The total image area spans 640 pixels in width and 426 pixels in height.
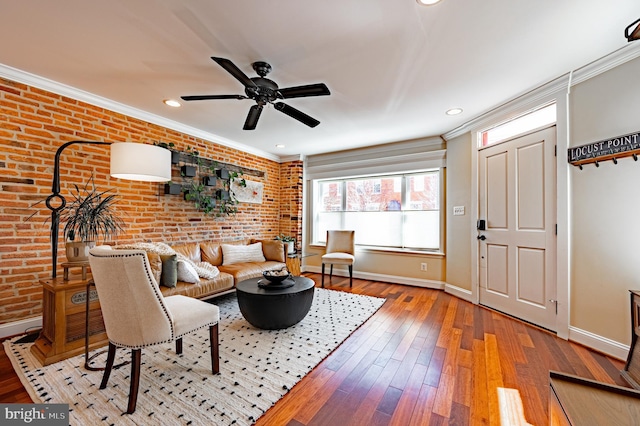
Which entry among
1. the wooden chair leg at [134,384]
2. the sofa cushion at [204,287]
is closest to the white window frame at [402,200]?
the sofa cushion at [204,287]

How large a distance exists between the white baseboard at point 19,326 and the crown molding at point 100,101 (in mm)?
2230

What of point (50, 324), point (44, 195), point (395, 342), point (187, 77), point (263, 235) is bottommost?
point (395, 342)

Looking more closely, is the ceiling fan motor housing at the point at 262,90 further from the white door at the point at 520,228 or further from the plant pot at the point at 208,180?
the white door at the point at 520,228

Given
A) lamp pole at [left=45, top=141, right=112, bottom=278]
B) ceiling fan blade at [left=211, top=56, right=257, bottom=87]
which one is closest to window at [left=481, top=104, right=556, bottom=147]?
ceiling fan blade at [left=211, top=56, right=257, bottom=87]

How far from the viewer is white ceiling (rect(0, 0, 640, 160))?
5.57ft

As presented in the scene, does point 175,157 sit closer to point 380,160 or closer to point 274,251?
point 274,251

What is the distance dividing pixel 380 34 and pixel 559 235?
2522mm

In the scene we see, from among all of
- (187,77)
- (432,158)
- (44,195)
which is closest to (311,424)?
(187,77)

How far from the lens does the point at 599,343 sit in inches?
90.4

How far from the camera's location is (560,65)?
92.4 inches

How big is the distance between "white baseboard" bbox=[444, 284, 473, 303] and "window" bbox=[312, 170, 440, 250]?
0.67 m

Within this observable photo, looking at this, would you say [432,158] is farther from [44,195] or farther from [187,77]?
[44,195]

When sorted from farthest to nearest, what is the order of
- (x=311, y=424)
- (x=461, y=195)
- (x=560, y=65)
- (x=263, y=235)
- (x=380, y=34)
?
(x=263, y=235) < (x=461, y=195) < (x=560, y=65) < (x=380, y=34) < (x=311, y=424)

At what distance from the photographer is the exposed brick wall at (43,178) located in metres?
2.42
